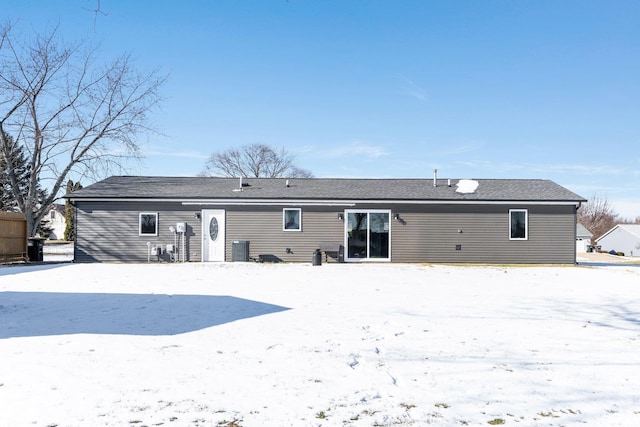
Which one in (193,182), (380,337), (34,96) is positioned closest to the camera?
(380,337)

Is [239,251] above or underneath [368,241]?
underneath

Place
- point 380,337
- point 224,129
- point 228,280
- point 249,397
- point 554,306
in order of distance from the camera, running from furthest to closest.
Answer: point 224,129, point 228,280, point 554,306, point 380,337, point 249,397

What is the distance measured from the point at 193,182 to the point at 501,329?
16.2 metres

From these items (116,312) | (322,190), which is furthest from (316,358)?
(322,190)

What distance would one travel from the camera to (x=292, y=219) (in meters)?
16.9

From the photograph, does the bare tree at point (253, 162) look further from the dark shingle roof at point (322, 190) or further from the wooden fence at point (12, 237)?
the wooden fence at point (12, 237)

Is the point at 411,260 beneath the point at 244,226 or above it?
beneath

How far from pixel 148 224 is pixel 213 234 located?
8.90ft

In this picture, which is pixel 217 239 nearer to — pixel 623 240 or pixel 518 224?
pixel 518 224

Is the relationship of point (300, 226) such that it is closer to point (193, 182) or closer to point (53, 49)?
point (193, 182)

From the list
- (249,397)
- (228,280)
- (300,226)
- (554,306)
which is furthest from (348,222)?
(249,397)

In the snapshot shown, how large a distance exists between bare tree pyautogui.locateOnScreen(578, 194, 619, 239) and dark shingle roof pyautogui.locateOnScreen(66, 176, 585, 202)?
197ft

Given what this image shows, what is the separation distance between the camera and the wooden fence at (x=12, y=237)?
16.1 m

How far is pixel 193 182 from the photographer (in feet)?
63.1
